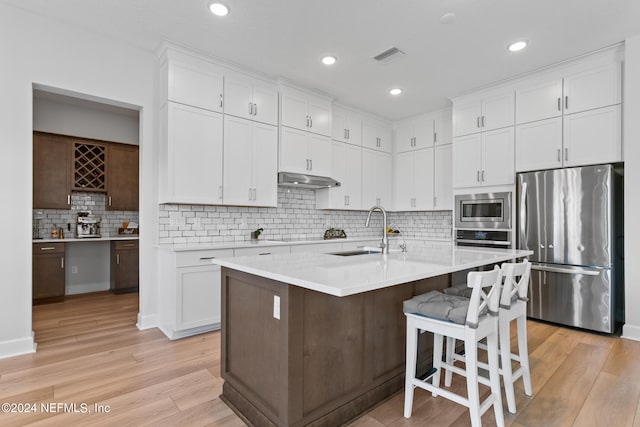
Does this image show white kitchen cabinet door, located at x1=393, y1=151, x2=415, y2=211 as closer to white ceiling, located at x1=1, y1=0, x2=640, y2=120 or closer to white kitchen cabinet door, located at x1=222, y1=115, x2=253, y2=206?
white ceiling, located at x1=1, y1=0, x2=640, y2=120

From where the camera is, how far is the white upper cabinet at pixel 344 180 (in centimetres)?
498

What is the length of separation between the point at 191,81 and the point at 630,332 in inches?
200

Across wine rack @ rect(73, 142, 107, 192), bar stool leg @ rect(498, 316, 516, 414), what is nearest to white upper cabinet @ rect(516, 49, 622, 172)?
bar stool leg @ rect(498, 316, 516, 414)

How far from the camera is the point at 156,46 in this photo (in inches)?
136

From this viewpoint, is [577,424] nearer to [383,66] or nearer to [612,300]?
[612,300]

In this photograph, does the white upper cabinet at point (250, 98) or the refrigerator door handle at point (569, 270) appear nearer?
the refrigerator door handle at point (569, 270)

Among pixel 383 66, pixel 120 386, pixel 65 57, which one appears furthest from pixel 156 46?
pixel 120 386

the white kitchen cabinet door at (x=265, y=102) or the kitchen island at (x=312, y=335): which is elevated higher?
the white kitchen cabinet door at (x=265, y=102)

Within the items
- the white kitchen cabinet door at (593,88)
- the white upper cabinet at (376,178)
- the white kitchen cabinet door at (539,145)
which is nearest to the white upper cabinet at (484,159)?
the white kitchen cabinet door at (539,145)

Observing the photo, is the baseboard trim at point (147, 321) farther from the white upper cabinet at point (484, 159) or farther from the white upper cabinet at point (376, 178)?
the white upper cabinet at point (484, 159)

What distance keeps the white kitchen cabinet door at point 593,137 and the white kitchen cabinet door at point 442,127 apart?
166 cm

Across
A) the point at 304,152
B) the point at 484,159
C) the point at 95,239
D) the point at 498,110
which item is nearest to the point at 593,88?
the point at 498,110

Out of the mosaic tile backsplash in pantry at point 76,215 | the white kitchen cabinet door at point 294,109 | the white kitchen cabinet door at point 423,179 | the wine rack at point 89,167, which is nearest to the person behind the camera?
the white kitchen cabinet door at point 294,109

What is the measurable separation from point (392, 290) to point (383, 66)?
2702 mm
